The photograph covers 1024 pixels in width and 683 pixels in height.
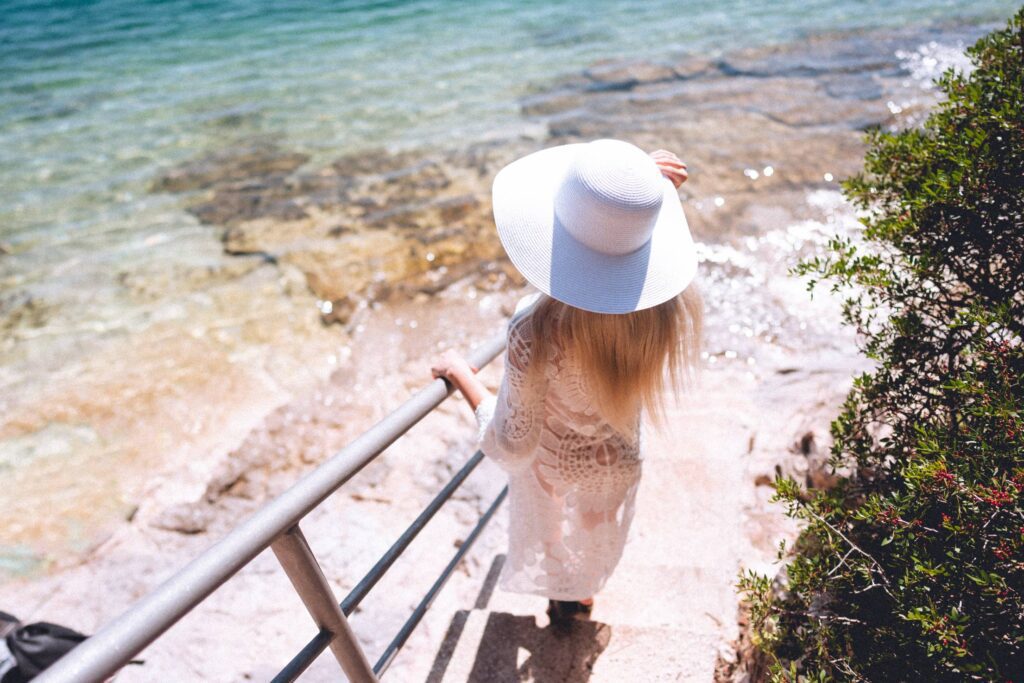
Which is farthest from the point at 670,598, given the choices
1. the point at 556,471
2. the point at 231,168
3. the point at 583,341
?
the point at 231,168

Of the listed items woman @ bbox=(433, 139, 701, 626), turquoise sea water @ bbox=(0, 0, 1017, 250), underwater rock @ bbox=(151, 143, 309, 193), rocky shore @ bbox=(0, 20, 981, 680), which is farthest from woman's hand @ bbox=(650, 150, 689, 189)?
underwater rock @ bbox=(151, 143, 309, 193)

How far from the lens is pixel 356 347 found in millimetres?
5113

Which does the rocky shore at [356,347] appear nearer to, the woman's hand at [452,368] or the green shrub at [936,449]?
the green shrub at [936,449]

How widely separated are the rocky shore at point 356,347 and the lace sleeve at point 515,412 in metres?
1.04

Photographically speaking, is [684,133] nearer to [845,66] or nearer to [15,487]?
[845,66]

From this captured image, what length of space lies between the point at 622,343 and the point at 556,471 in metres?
0.56

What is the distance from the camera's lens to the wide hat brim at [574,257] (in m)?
1.56

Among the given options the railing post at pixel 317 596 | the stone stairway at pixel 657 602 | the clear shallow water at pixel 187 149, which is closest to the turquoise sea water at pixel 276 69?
the clear shallow water at pixel 187 149

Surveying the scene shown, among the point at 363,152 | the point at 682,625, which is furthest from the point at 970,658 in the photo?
the point at 363,152

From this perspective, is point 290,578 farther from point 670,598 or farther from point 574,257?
point 670,598

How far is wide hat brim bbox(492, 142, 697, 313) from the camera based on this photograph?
156 cm

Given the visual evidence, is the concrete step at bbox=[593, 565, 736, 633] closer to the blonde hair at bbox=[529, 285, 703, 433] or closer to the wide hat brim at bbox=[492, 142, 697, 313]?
the blonde hair at bbox=[529, 285, 703, 433]

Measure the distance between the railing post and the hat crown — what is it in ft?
3.03

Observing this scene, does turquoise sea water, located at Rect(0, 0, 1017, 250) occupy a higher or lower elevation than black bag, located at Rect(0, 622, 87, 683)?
higher
